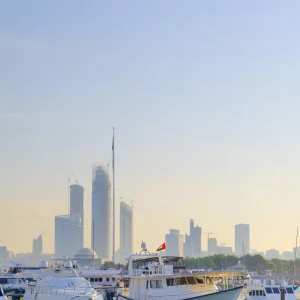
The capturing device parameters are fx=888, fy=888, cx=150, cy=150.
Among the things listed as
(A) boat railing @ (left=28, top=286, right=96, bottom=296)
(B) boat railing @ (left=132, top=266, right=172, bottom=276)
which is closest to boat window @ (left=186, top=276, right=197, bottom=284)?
(B) boat railing @ (left=132, top=266, right=172, bottom=276)

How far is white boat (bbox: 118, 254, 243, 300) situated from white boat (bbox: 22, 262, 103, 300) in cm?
301

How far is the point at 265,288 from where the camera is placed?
76250 millimetres

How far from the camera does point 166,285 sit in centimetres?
Result: 6147

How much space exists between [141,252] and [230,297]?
8.81 m

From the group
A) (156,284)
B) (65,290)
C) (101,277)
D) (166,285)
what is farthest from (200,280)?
(101,277)

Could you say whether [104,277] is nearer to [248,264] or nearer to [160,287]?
[160,287]

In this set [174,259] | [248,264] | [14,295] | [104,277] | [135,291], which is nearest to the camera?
[135,291]

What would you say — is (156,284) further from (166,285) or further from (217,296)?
(217,296)

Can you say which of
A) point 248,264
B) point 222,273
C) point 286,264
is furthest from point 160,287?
point 286,264

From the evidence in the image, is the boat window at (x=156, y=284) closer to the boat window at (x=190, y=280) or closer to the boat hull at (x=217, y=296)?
the boat hull at (x=217, y=296)

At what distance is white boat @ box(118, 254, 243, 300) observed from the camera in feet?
198

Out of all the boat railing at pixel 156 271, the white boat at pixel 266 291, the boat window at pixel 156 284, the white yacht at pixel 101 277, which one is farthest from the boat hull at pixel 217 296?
the white yacht at pixel 101 277

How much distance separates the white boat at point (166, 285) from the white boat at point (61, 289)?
9.88 feet

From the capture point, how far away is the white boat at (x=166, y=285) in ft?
198
